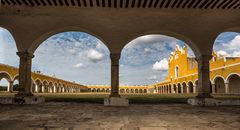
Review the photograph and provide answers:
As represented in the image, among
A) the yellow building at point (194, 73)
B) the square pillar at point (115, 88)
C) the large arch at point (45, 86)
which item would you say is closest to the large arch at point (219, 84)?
the yellow building at point (194, 73)

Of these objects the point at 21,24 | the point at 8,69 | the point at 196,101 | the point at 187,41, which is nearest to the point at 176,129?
the point at 196,101

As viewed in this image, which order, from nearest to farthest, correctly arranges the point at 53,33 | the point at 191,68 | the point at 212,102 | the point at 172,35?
1. the point at 212,102
2. the point at 53,33
3. the point at 172,35
4. the point at 191,68

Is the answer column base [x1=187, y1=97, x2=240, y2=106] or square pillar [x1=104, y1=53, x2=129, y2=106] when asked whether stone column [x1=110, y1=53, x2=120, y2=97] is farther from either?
column base [x1=187, y1=97, x2=240, y2=106]

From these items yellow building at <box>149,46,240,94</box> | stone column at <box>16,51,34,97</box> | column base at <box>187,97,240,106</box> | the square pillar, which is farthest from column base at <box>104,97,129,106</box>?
yellow building at <box>149,46,240,94</box>

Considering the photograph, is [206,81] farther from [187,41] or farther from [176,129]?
[176,129]

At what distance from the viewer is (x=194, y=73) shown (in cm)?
3388

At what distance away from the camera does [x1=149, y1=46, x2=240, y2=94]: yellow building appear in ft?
82.9

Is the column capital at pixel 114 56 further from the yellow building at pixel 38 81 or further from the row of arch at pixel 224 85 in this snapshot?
the yellow building at pixel 38 81

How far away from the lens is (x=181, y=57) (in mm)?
46844

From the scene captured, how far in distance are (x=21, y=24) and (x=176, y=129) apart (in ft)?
23.2

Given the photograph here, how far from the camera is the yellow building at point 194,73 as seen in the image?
82.9ft

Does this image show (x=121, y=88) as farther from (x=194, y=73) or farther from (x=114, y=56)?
(x=114, y=56)

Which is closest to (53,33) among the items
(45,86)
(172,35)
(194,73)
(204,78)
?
(172,35)

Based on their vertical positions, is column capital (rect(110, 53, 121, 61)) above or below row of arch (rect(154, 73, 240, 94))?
above
